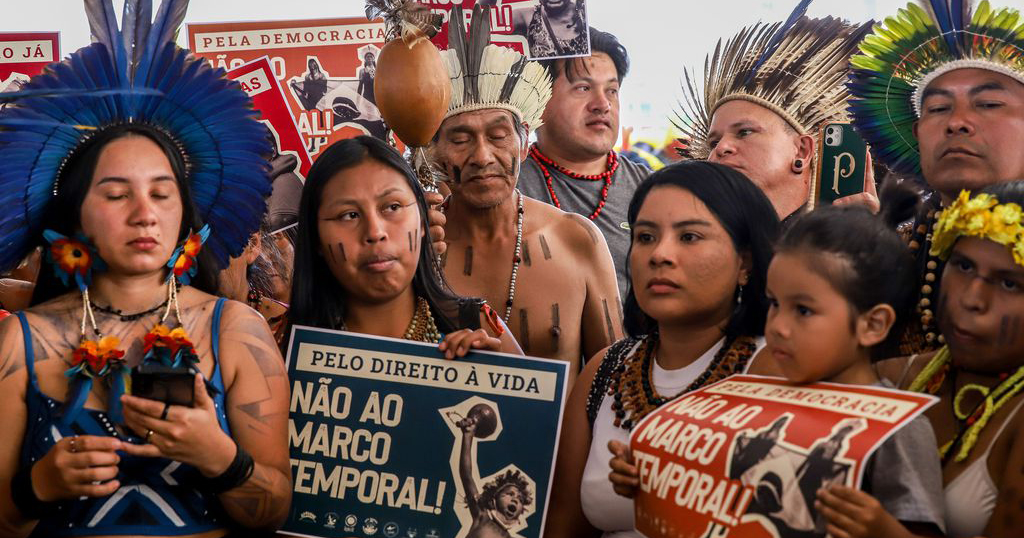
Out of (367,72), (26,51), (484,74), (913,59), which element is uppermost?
(26,51)

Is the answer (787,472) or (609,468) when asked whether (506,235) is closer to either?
(609,468)

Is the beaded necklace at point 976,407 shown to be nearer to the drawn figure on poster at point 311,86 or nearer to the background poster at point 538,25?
the background poster at point 538,25

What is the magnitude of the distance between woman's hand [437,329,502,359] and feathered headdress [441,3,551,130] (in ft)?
3.76

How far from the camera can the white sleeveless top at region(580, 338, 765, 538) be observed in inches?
102

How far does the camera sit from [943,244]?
7.63ft

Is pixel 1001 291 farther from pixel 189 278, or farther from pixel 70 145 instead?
pixel 70 145

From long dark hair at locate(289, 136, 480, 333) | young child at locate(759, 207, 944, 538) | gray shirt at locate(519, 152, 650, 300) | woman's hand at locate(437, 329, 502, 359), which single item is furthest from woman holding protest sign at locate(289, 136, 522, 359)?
gray shirt at locate(519, 152, 650, 300)

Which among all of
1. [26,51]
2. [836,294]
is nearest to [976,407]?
[836,294]

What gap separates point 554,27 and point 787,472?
8.22ft

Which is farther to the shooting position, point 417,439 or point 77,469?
point 417,439

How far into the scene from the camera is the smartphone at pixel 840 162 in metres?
3.71

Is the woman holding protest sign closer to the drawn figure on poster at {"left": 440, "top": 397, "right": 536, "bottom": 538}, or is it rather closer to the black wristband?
the drawn figure on poster at {"left": 440, "top": 397, "right": 536, "bottom": 538}

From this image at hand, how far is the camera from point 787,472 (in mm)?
2068

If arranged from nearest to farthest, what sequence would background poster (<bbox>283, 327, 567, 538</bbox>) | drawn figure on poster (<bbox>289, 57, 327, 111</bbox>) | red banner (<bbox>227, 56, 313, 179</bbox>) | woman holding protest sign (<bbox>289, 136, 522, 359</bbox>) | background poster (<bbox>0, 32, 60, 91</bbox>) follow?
background poster (<bbox>283, 327, 567, 538</bbox>) → woman holding protest sign (<bbox>289, 136, 522, 359</bbox>) → red banner (<bbox>227, 56, 313, 179</bbox>) → drawn figure on poster (<bbox>289, 57, 327, 111</bbox>) → background poster (<bbox>0, 32, 60, 91</bbox>)
